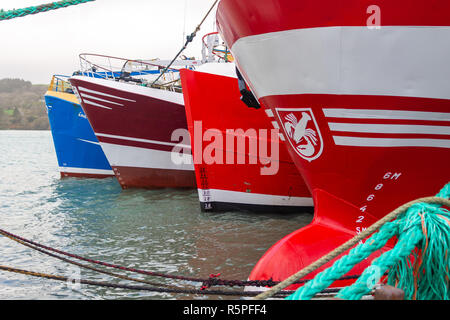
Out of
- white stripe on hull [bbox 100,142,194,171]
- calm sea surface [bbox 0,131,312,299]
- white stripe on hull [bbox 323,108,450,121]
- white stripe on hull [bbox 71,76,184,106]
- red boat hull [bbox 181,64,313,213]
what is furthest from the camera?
white stripe on hull [bbox 100,142,194,171]

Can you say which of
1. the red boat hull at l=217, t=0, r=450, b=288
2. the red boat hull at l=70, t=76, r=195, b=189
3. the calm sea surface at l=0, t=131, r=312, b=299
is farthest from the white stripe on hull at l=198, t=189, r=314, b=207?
the red boat hull at l=217, t=0, r=450, b=288

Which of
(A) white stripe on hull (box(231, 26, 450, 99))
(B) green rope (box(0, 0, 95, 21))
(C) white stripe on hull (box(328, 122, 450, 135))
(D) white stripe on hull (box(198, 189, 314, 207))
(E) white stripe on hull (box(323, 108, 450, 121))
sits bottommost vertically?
(D) white stripe on hull (box(198, 189, 314, 207))

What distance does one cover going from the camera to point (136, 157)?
37.9 feet

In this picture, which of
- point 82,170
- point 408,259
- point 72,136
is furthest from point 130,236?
point 82,170

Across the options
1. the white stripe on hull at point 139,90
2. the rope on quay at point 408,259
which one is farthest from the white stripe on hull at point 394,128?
the white stripe on hull at point 139,90

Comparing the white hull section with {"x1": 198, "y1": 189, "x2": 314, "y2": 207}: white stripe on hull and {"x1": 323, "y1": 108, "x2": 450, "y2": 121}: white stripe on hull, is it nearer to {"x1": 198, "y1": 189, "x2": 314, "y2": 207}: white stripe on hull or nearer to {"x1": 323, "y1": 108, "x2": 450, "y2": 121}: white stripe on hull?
{"x1": 198, "y1": 189, "x2": 314, "y2": 207}: white stripe on hull

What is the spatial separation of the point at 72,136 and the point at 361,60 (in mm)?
13422

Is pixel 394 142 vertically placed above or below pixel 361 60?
below

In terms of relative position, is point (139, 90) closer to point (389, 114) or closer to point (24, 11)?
point (24, 11)

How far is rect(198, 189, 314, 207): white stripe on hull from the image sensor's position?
7.99 meters

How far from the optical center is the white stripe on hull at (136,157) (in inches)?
452

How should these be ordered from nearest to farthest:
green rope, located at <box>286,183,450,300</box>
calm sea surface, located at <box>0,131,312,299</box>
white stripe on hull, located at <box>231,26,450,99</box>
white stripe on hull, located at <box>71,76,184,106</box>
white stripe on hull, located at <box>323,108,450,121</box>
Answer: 1. green rope, located at <box>286,183,450,300</box>
2. white stripe on hull, located at <box>231,26,450,99</box>
3. white stripe on hull, located at <box>323,108,450,121</box>
4. calm sea surface, located at <box>0,131,312,299</box>
5. white stripe on hull, located at <box>71,76,184,106</box>

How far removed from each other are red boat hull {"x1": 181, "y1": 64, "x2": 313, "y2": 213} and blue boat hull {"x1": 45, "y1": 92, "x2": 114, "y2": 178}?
8.21m
